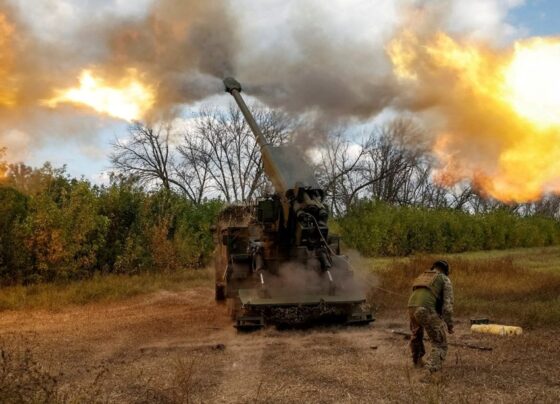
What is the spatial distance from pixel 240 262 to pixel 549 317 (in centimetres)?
610

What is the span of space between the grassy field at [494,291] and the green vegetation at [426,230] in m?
12.9

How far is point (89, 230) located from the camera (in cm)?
2181

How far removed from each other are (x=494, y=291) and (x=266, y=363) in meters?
9.22

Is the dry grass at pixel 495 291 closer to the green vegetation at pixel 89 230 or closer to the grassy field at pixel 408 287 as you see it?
the grassy field at pixel 408 287

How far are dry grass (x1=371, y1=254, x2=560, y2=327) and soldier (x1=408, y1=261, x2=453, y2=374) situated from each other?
4.10 meters

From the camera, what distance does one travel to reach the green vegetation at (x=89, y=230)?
20.2m

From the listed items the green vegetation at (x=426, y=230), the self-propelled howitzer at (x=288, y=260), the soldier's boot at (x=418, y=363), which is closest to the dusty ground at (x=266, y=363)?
the soldier's boot at (x=418, y=363)

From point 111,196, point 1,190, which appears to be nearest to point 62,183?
point 111,196

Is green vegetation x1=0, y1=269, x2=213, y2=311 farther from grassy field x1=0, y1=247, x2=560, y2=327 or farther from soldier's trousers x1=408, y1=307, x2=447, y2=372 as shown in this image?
soldier's trousers x1=408, y1=307, x2=447, y2=372

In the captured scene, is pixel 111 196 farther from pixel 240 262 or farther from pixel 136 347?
pixel 136 347

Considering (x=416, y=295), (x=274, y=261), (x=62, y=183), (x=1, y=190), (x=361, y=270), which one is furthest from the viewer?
(x=62, y=183)

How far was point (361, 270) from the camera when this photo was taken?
50.2 ft

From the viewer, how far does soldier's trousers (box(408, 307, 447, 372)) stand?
824cm

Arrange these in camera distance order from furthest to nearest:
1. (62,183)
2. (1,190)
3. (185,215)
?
(185,215) → (62,183) → (1,190)
